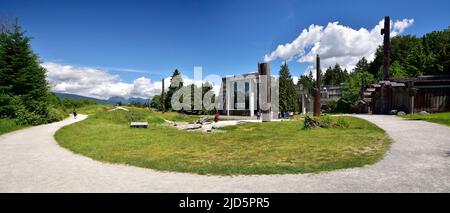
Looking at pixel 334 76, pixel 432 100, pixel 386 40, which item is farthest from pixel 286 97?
pixel 334 76

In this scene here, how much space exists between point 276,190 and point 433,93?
30272mm

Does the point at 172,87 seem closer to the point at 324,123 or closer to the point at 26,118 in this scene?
the point at 26,118

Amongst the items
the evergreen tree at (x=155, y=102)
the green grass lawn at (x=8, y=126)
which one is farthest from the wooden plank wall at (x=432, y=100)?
the evergreen tree at (x=155, y=102)

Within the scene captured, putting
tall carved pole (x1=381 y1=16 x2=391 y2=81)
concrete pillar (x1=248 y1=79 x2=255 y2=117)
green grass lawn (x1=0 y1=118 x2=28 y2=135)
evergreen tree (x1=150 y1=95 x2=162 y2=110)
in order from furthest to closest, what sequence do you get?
evergreen tree (x1=150 y1=95 x2=162 y2=110) → concrete pillar (x1=248 y1=79 x2=255 y2=117) → tall carved pole (x1=381 y1=16 x2=391 y2=81) → green grass lawn (x1=0 y1=118 x2=28 y2=135)

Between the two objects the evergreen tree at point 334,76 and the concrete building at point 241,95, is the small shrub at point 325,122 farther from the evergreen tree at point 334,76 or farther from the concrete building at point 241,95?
the evergreen tree at point 334,76

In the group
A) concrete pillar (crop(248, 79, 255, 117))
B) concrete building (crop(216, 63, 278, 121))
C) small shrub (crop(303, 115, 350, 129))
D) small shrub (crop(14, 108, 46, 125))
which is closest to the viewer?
small shrub (crop(303, 115, 350, 129))

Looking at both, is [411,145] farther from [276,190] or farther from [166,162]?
[166,162]

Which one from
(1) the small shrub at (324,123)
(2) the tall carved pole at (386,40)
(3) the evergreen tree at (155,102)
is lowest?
(1) the small shrub at (324,123)

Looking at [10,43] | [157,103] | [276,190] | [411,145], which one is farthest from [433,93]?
[157,103]

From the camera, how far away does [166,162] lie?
891 cm

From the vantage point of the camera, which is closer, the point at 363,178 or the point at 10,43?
the point at 363,178

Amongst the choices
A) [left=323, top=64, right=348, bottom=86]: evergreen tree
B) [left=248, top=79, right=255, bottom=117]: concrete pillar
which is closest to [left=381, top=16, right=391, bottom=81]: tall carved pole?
[left=248, top=79, right=255, bottom=117]: concrete pillar

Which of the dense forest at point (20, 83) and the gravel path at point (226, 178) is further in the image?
the dense forest at point (20, 83)

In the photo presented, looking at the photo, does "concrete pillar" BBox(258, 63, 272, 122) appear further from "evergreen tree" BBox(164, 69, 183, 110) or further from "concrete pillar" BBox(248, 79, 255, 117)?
"evergreen tree" BBox(164, 69, 183, 110)
